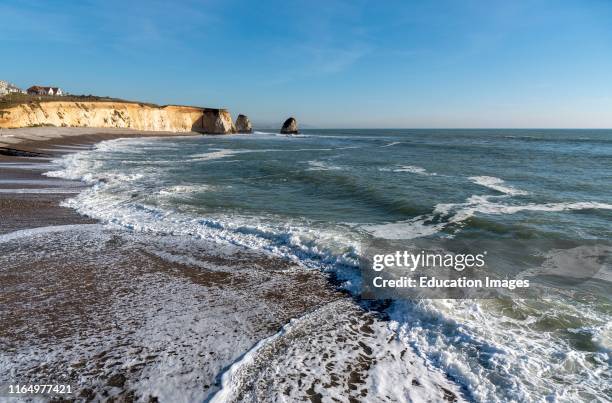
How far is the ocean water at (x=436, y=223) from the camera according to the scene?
15.6 ft

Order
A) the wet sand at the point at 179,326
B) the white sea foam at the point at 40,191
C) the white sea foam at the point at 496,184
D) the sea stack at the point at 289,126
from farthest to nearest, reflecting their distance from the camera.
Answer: the sea stack at the point at 289,126, the white sea foam at the point at 496,184, the white sea foam at the point at 40,191, the wet sand at the point at 179,326

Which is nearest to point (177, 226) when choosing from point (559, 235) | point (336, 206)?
point (336, 206)

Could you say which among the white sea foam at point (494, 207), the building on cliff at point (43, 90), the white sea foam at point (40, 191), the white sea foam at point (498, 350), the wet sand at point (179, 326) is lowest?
the white sea foam at point (498, 350)

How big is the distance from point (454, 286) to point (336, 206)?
7.29 meters

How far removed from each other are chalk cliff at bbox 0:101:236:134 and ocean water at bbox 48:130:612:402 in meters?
28.4

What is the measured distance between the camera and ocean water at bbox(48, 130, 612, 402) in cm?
476

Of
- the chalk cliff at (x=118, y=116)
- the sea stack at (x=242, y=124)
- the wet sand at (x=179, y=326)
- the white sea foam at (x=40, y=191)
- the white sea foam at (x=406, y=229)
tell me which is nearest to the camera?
the wet sand at (x=179, y=326)

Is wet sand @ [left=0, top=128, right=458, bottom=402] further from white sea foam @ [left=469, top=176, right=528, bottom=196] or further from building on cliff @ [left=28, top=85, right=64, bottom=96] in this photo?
building on cliff @ [left=28, top=85, right=64, bottom=96]

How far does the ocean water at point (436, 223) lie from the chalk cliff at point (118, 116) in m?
28.4

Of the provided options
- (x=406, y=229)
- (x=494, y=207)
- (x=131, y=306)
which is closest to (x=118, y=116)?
(x=406, y=229)

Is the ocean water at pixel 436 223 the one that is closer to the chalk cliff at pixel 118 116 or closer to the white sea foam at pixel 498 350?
the white sea foam at pixel 498 350

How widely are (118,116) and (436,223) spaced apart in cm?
7308

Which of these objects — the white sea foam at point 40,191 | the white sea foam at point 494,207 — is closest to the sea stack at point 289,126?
the white sea foam at point 40,191

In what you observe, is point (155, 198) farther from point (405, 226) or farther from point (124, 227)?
point (405, 226)
